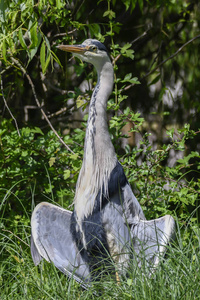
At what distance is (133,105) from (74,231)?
192cm

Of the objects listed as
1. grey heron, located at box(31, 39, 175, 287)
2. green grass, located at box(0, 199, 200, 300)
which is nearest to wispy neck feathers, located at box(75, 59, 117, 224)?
grey heron, located at box(31, 39, 175, 287)

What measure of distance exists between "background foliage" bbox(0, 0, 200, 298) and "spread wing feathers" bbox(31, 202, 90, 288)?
0.66 feet

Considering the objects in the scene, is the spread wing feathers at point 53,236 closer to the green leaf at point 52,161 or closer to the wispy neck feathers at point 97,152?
the wispy neck feathers at point 97,152

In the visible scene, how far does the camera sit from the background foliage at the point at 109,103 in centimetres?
338

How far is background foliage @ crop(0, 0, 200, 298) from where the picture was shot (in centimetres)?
338

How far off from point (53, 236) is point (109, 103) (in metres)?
0.97

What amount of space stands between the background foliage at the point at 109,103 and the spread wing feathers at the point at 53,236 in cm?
20

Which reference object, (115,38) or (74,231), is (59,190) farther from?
(115,38)

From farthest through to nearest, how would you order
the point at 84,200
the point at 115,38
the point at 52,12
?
the point at 115,38 → the point at 52,12 → the point at 84,200

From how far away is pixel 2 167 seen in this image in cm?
361

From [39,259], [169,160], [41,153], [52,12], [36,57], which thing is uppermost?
[52,12]

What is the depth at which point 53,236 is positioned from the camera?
3.07 m

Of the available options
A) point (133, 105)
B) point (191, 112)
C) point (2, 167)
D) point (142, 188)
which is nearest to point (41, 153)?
point (2, 167)

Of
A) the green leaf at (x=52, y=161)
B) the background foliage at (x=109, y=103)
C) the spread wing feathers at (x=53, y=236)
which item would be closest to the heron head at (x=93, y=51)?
the background foliage at (x=109, y=103)
